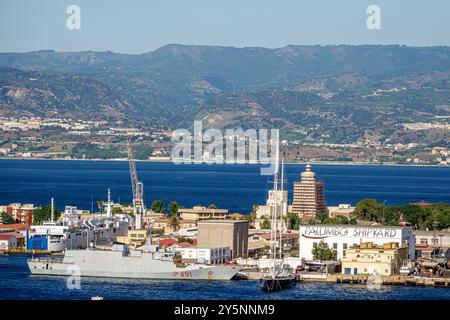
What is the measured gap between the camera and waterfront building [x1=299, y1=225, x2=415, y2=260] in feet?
70.8

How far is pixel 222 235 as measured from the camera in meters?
22.2

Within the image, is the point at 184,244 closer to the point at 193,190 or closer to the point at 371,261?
the point at 371,261

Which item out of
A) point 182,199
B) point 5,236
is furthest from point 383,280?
point 182,199

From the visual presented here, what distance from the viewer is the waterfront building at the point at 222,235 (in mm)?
22141

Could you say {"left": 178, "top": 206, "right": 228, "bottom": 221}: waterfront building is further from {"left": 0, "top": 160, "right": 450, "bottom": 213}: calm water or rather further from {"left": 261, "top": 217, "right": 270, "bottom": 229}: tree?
{"left": 0, "top": 160, "right": 450, "bottom": 213}: calm water

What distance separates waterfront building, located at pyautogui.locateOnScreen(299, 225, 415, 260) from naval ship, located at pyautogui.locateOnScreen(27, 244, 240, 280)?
2.36 meters

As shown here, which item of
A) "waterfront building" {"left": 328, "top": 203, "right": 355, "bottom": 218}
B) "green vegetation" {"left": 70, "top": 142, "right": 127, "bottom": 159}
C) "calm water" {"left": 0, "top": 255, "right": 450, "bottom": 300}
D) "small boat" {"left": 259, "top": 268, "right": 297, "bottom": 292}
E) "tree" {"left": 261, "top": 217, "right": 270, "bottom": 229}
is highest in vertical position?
"green vegetation" {"left": 70, "top": 142, "right": 127, "bottom": 159}

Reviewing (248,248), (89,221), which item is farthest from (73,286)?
(89,221)

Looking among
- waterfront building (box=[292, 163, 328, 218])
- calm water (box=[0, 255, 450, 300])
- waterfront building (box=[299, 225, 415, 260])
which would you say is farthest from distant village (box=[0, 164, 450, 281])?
waterfront building (box=[292, 163, 328, 218])

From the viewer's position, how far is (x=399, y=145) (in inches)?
4692

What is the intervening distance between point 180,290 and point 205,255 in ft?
10.7

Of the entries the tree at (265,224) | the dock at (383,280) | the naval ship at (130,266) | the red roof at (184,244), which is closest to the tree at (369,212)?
the tree at (265,224)

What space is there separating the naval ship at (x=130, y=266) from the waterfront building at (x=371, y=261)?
1.87 m

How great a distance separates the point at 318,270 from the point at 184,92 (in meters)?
179
